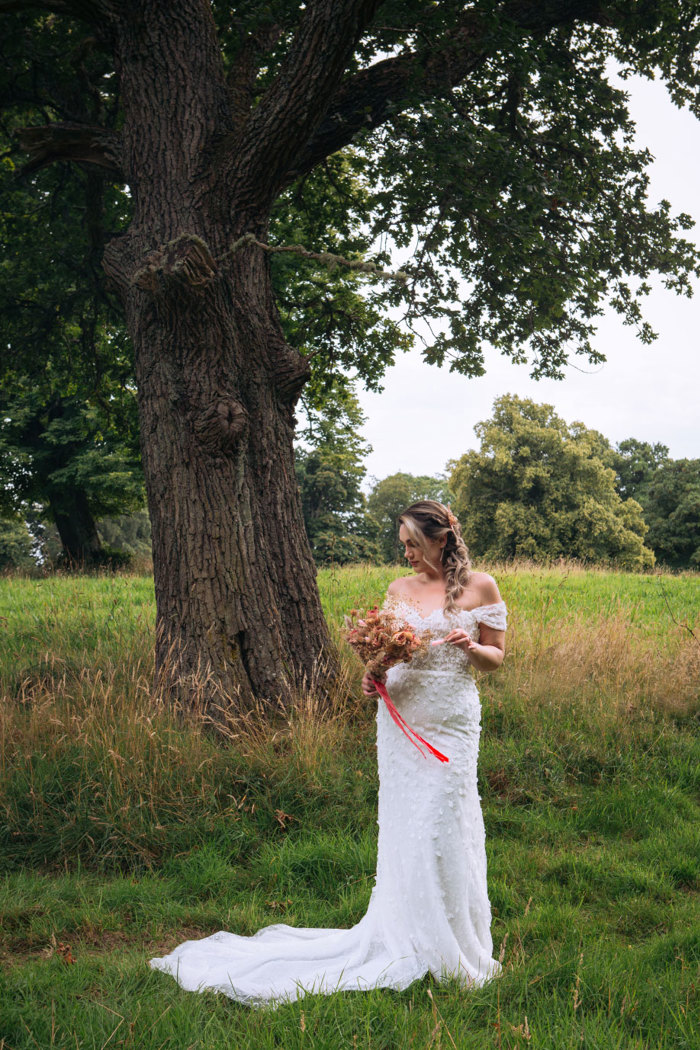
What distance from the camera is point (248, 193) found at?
7348mm

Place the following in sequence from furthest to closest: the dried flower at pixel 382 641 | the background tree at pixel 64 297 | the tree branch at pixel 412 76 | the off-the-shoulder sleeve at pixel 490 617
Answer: the background tree at pixel 64 297, the tree branch at pixel 412 76, the off-the-shoulder sleeve at pixel 490 617, the dried flower at pixel 382 641

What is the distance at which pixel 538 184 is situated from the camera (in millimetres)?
8148

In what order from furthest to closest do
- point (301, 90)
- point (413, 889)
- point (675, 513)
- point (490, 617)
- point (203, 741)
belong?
point (675, 513) < point (301, 90) < point (203, 741) < point (490, 617) < point (413, 889)

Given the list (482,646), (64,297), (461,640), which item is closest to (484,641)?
(482,646)

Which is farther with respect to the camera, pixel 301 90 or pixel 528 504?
pixel 528 504

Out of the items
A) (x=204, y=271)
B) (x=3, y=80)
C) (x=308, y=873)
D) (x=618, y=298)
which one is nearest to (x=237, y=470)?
(x=204, y=271)

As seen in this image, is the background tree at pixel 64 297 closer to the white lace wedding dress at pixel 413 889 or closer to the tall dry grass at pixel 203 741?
the tall dry grass at pixel 203 741

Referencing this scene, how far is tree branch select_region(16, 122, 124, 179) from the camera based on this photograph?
7965mm

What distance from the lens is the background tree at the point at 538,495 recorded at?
127 ft

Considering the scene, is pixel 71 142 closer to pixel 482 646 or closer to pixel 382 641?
pixel 382 641

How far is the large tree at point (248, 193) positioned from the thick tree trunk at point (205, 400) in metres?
0.02

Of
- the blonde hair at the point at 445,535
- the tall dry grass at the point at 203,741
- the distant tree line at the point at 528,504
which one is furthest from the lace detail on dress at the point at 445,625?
the distant tree line at the point at 528,504

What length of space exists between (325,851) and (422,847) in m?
1.46

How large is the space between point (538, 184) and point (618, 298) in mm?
2899
